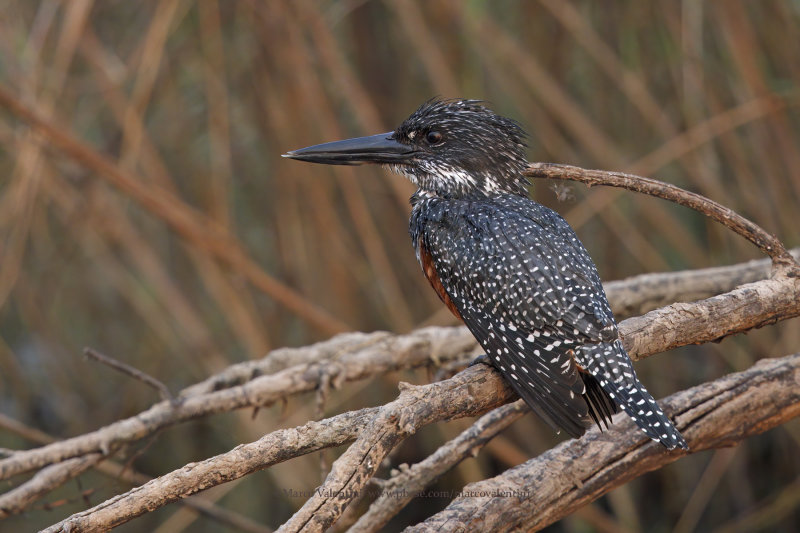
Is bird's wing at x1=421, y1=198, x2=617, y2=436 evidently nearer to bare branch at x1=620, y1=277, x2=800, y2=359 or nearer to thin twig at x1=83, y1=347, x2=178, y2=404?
bare branch at x1=620, y1=277, x2=800, y2=359

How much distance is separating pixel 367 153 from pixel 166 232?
3.33 m

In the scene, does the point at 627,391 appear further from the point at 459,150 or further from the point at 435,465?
the point at 459,150

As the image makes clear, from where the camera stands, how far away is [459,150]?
3467 mm

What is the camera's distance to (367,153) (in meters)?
3.43

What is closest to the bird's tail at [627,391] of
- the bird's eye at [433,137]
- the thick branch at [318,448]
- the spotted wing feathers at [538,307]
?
the spotted wing feathers at [538,307]

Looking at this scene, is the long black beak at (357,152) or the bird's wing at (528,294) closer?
the bird's wing at (528,294)

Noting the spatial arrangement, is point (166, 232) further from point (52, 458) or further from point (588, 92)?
point (52, 458)

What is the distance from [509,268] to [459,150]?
74 centimetres

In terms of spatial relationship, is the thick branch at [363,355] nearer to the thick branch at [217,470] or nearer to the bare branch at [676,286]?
the bare branch at [676,286]

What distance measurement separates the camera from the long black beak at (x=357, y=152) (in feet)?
10.8

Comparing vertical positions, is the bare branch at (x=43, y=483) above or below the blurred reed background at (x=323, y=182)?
below

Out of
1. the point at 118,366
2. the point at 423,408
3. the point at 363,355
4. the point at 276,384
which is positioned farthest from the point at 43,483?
the point at 423,408

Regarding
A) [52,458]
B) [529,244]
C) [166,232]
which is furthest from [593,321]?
[166,232]

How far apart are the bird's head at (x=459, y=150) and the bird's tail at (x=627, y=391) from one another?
40.5 inches
